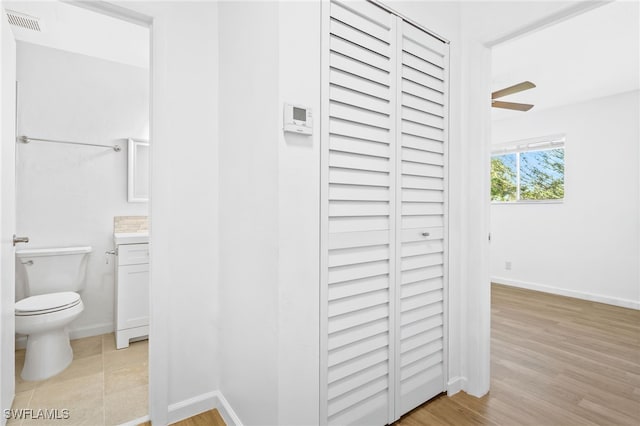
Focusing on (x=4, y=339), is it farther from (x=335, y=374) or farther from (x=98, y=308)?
(x=335, y=374)

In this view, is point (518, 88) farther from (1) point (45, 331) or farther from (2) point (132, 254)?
(1) point (45, 331)

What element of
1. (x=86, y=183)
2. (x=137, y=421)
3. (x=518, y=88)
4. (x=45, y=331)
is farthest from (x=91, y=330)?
(x=518, y=88)

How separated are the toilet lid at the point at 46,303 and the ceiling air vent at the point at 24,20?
191cm

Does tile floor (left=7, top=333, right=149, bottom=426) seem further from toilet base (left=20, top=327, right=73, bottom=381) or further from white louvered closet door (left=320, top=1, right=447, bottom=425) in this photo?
white louvered closet door (left=320, top=1, right=447, bottom=425)

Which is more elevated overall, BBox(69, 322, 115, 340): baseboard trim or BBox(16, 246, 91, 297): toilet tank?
BBox(16, 246, 91, 297): toilet tank

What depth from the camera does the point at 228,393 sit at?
5.54 ft

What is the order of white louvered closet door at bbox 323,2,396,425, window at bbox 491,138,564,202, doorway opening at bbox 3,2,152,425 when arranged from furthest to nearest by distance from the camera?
window at bbox 491,138,564,202 → doorway opening at bbox 3,2,152,425 → white louvered closet door at bbox 323,2,396,425

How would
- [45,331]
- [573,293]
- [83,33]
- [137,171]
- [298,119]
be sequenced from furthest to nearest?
1. [573,293]
2. [137,171]
3. [83,33]
4. [45,331]
5. [298,119]

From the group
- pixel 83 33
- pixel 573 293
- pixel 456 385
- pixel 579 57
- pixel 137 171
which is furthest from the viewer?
pixel 573 293

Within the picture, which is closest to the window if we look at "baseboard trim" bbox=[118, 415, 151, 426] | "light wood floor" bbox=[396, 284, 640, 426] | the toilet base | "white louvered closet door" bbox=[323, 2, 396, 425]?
"light wood floor" bbox=[396, 284, 640, 426]

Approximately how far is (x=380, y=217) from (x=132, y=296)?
2.16 meters

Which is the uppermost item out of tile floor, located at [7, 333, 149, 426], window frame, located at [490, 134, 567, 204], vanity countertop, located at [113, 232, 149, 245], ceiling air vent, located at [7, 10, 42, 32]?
ceiling air vent, located at [7, 10, 42, 32]

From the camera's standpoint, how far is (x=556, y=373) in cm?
221

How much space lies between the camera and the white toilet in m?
2.08
